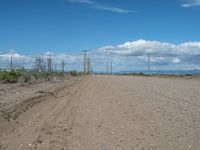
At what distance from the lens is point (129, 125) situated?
1347 cm

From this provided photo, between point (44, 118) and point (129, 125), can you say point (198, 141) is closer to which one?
point (129, 125)

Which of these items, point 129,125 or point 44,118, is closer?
point 129,125

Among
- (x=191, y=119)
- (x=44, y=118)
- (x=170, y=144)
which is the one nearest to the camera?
(x=170, y=144)

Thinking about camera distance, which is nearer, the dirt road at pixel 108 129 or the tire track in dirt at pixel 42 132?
the dirt road at pixel 108 129

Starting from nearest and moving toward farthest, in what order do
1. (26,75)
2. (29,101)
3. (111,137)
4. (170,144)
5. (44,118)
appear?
(170,144), (111,137), (44,118), (29,101), (26,75)

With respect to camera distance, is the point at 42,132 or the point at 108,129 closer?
the point at 108,129

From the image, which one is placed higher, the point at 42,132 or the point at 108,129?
the point at 108,129

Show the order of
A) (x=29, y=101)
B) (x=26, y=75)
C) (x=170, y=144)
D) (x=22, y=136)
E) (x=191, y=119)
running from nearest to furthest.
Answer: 1. (x=170, y=144)
2. (x=22, y=136)
3. (x=191, y=119)
4. (x=29, y=101)
5. (x=26, y=75)

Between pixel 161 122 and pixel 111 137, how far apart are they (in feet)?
8.88

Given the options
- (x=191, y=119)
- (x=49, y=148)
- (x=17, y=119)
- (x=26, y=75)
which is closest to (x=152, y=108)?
(x=191, y=119)

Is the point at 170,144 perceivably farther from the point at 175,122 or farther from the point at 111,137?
the point at 175,122

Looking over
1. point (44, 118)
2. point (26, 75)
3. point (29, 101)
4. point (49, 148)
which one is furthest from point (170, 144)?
point (26, 75)

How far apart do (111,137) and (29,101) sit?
42.4 ft

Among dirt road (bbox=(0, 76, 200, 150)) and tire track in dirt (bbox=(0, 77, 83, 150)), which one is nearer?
dirt road (bbox=(0, 76, 200, 150))
